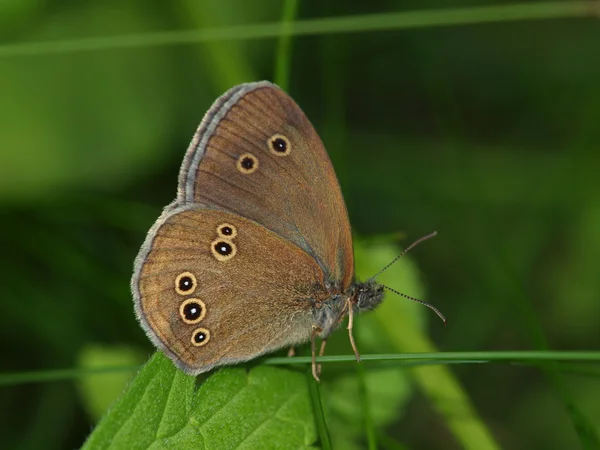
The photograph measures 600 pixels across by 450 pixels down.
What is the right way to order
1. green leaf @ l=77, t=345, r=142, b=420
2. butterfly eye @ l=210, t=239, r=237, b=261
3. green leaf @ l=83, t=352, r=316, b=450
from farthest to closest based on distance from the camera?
green leaf @ l=77, t=345, r=142, b=420
butterfly eye @ l=210, t=239, r=237, b=261
green leaf @ l=83, t=352, r=316, b=450

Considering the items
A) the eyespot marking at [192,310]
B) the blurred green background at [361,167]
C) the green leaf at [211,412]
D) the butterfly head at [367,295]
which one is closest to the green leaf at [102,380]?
the blurred green background at [361,167]

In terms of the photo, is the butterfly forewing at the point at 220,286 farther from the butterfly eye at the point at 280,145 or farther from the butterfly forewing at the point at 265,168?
the butterfly eye at the point at 280,145

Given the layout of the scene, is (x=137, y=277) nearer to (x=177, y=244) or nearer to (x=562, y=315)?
(x=177, y=244)

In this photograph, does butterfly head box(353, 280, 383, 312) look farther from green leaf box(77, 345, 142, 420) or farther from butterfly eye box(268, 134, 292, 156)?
green leaf box(77, 345, 142, 420)

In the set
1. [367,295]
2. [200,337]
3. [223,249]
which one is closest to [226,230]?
[223,249]

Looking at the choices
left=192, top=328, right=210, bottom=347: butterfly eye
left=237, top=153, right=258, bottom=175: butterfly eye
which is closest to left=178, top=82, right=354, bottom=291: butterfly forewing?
left=237, top=153, right=258, bottom=175: butterfly eye

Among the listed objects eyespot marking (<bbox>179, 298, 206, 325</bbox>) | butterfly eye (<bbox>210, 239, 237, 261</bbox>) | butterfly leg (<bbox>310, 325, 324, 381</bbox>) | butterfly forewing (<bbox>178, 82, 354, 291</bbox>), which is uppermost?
butterfly forewing (<bbox>178, 82, 354, 291</bbox>)

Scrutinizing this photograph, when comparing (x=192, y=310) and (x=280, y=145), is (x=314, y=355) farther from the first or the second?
(x=280, y=145)

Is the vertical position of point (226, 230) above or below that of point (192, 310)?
above
